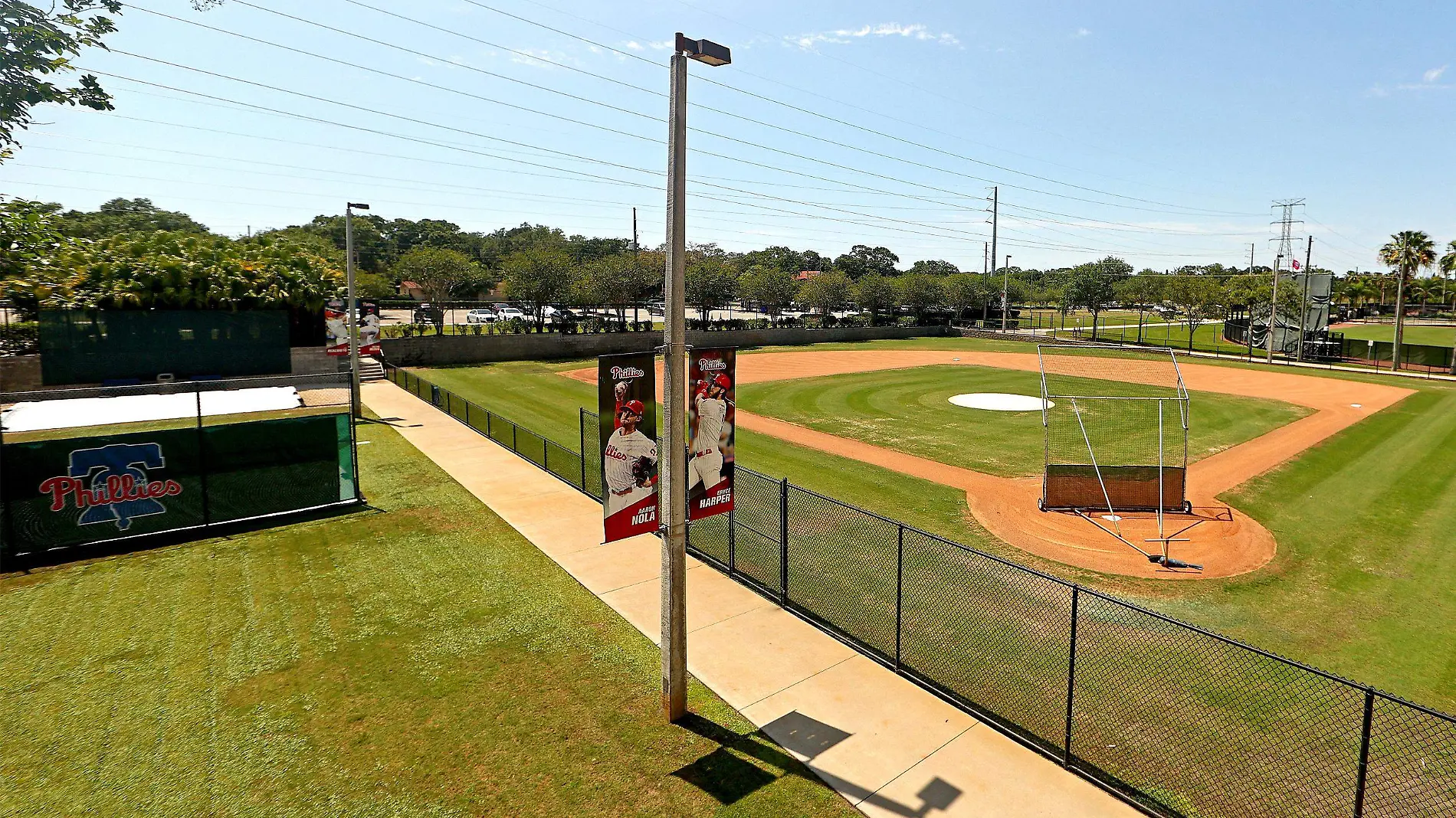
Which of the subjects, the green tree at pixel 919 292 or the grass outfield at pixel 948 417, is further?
the green tree at pixel 919 292

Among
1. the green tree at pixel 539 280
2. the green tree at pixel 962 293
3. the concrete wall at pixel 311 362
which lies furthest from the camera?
the green tree at pixel 962 293

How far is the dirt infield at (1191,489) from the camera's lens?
15.1 meters

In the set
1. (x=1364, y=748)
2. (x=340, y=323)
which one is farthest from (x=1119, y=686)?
(x=340, y=323)

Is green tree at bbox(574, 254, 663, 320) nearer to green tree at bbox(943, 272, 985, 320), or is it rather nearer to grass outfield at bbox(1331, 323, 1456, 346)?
green tree at bbox(943, 272, 985, 320)

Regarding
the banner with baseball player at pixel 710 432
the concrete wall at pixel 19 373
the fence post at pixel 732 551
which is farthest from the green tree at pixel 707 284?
the banner with baseball player at pixel 710 432

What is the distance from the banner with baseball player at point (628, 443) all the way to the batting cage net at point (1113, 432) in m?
9.39

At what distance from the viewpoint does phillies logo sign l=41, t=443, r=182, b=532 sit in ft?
44.6

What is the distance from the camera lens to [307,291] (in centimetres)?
4041

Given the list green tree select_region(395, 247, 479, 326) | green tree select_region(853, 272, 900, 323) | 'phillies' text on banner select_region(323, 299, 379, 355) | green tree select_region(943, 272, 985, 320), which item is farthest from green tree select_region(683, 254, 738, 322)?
'phillies' text on banner select_region(323, 299, 379, 355)

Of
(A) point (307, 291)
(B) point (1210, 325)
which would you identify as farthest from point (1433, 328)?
(A) point (307, 291)

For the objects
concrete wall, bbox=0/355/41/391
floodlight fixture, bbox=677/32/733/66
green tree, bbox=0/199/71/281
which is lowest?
concrete wall, bbox=0/355/41/391

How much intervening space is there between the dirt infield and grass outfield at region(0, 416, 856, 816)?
399 inches

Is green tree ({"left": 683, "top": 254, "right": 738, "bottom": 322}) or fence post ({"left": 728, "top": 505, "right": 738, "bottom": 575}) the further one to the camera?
green tree ({"left": 683, "top": 254, "right": 738, "bottom": 322})

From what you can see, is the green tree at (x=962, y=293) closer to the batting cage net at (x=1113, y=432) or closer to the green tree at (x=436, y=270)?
the batting cage net at (x=1113, y=432)
